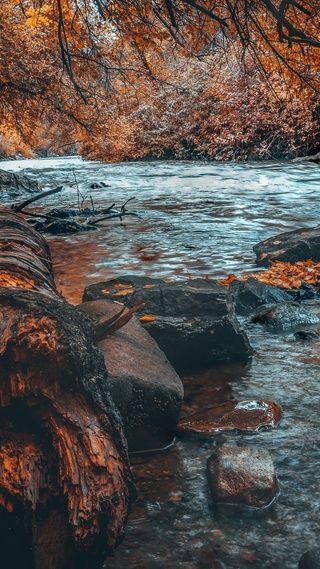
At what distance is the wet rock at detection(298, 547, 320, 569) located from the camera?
2.57 m

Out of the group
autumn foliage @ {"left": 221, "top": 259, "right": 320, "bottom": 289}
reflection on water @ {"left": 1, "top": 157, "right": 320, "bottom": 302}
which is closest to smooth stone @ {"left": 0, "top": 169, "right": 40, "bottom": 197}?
reflection on water @ {"left": 1, "top": 157, "right": 320, "bottom": 302}

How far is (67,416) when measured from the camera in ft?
9.08

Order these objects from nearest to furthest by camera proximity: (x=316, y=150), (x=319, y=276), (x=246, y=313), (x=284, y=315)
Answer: (x=284, y=315)
(x=246, y=313)
(x=319, y=276)
(x=316, y=150)

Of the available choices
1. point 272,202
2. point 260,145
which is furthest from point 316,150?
point 272,202

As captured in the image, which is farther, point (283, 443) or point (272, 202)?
point (272, 202)

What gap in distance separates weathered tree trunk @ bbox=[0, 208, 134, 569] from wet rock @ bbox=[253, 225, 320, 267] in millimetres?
5649

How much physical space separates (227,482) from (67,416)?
96 cm

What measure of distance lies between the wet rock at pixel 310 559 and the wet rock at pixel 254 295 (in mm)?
3968

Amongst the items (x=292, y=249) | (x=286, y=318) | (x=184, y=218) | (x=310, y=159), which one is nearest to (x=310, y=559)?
(x=286, y=318)

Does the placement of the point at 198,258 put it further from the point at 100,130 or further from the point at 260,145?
the point at 260,145

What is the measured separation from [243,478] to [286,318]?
2.96 meters

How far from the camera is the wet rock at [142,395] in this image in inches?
149

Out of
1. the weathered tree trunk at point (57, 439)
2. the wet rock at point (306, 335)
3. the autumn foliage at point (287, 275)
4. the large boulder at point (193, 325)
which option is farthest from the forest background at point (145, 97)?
the weathered tree trunk at point (57, 439)

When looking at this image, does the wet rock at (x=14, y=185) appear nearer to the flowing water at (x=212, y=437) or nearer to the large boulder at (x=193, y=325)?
the flowing water at (x=212, y=437)
